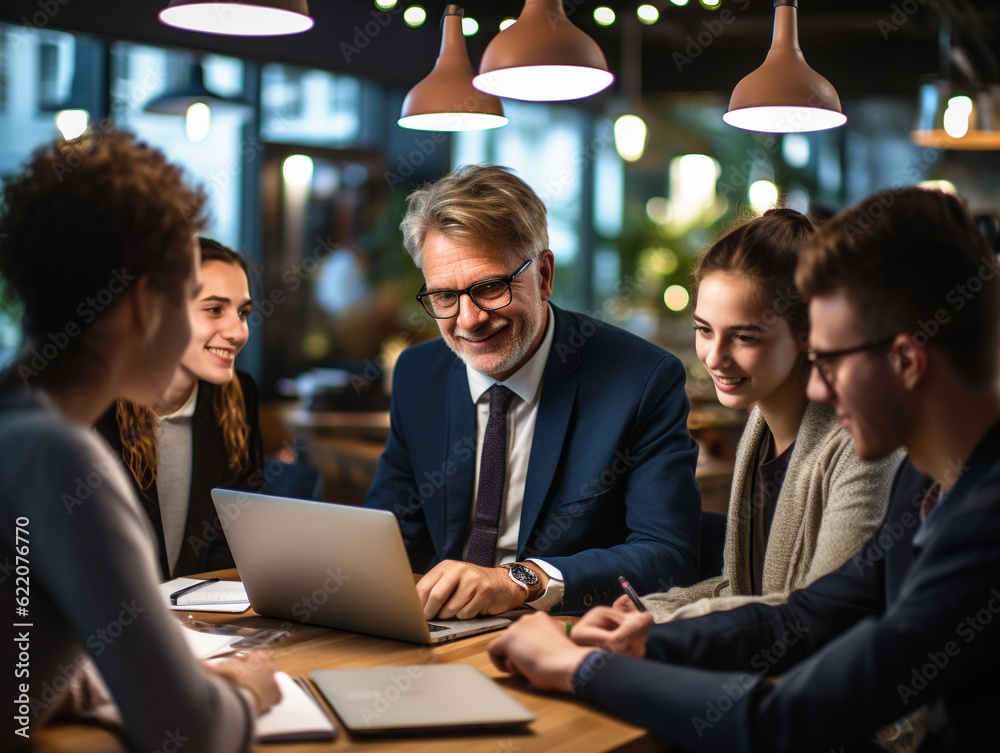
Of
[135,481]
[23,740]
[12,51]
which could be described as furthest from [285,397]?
[23,740]

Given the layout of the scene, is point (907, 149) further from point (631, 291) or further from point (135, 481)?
point (135, 481)

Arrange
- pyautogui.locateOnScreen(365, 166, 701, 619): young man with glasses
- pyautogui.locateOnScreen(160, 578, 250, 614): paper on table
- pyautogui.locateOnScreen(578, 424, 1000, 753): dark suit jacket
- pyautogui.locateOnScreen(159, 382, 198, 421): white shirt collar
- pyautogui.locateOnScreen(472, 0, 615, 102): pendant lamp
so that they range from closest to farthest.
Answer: pyautogui.locateOnScreen(578, 424, 1000, 753): dark suit jacket
pyautogui.locateOnScreen(160, 578, 250, 614): paper on table
pyautogui.locateOnScreen(472, 0, 615, 102): pendant lamp
pyautogui.locateOnScreen(365, 166, 701, 619): young man with glasses
pyautogui.locateOnScreen(159, 382, 198, 421): white shirt collar

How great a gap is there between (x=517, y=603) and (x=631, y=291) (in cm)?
763

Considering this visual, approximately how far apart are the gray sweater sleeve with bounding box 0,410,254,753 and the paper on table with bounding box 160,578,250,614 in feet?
2.40

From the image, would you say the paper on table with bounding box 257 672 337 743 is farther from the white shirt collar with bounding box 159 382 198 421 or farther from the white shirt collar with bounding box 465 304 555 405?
the white shirt collar with bounding box 159 382 198 421

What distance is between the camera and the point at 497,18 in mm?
5297

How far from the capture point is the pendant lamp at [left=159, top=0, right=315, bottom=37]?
1.92m

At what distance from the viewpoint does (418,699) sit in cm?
135

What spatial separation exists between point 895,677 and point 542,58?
4.84ft

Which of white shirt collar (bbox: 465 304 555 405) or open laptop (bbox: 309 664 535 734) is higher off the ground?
white shirt collar (bbox: 465 304 555 405)

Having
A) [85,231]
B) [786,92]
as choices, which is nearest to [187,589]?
[85,231]

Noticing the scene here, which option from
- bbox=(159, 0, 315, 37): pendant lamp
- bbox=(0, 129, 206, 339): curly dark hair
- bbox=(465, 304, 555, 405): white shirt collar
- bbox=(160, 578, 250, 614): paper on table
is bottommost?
bbox=(160, 578, 250, 614): paper on table

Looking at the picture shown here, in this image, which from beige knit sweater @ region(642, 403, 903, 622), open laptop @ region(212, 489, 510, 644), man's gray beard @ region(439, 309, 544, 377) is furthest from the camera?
man's gray beard @ region(439, 309, 544, 377)

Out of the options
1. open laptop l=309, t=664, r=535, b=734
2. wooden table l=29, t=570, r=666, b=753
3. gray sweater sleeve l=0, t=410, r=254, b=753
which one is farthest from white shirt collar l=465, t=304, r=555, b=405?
gray sweater sleeve l=0, t=410, r=254, b=753
